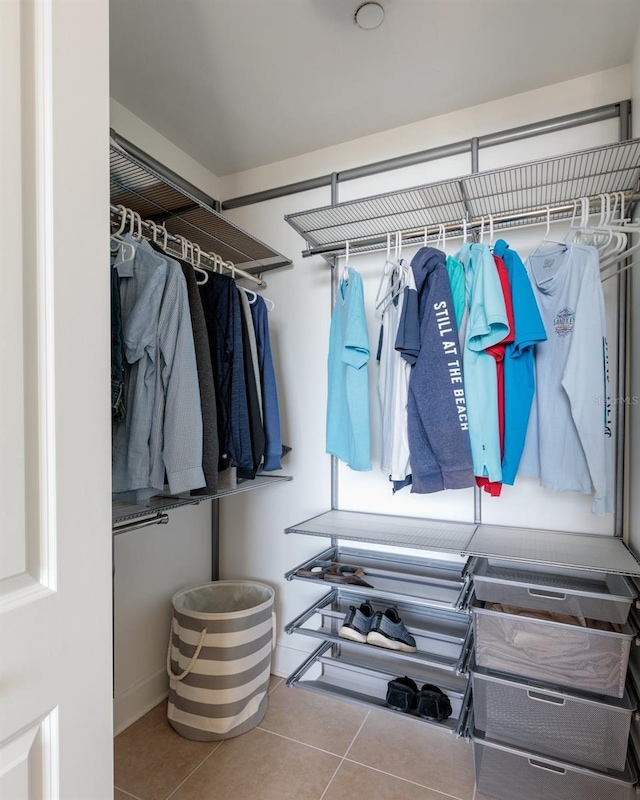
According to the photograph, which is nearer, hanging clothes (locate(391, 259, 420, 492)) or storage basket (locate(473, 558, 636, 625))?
storage basket (locate(473, 558, 636, 625))

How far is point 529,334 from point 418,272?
0.45 meters

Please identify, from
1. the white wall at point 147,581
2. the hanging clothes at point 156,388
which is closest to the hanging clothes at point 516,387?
the hanging clothes at point 156,388

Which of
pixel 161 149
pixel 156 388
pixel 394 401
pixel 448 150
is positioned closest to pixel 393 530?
pixel 394 401

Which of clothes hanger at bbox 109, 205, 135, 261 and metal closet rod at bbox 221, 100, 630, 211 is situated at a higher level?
metal closet rod at bbox 221, 100, 630, 211

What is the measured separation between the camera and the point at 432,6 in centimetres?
150

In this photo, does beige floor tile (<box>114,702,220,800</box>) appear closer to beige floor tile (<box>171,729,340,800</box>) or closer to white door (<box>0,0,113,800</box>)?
beige floor tile (<box>171,729,340,800</box>)

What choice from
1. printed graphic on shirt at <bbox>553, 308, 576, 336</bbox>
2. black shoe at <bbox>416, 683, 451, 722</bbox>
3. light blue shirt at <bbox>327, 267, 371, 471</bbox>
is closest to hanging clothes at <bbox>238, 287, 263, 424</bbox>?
light blue shirt at <bbox>327, 267, 371, 471</bbox>

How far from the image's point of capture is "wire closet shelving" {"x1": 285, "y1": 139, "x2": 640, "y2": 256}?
1.54 m

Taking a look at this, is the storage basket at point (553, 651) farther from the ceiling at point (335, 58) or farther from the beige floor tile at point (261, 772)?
the ceiling at point (335, 58)

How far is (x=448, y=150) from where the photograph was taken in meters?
1.97

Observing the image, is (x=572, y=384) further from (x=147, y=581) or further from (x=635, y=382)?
(x=147, y=581)

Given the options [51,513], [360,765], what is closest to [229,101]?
[51,513]

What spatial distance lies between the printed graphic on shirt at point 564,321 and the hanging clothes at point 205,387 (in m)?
1.21

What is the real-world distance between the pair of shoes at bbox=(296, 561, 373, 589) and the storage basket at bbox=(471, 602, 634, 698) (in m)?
0.48
